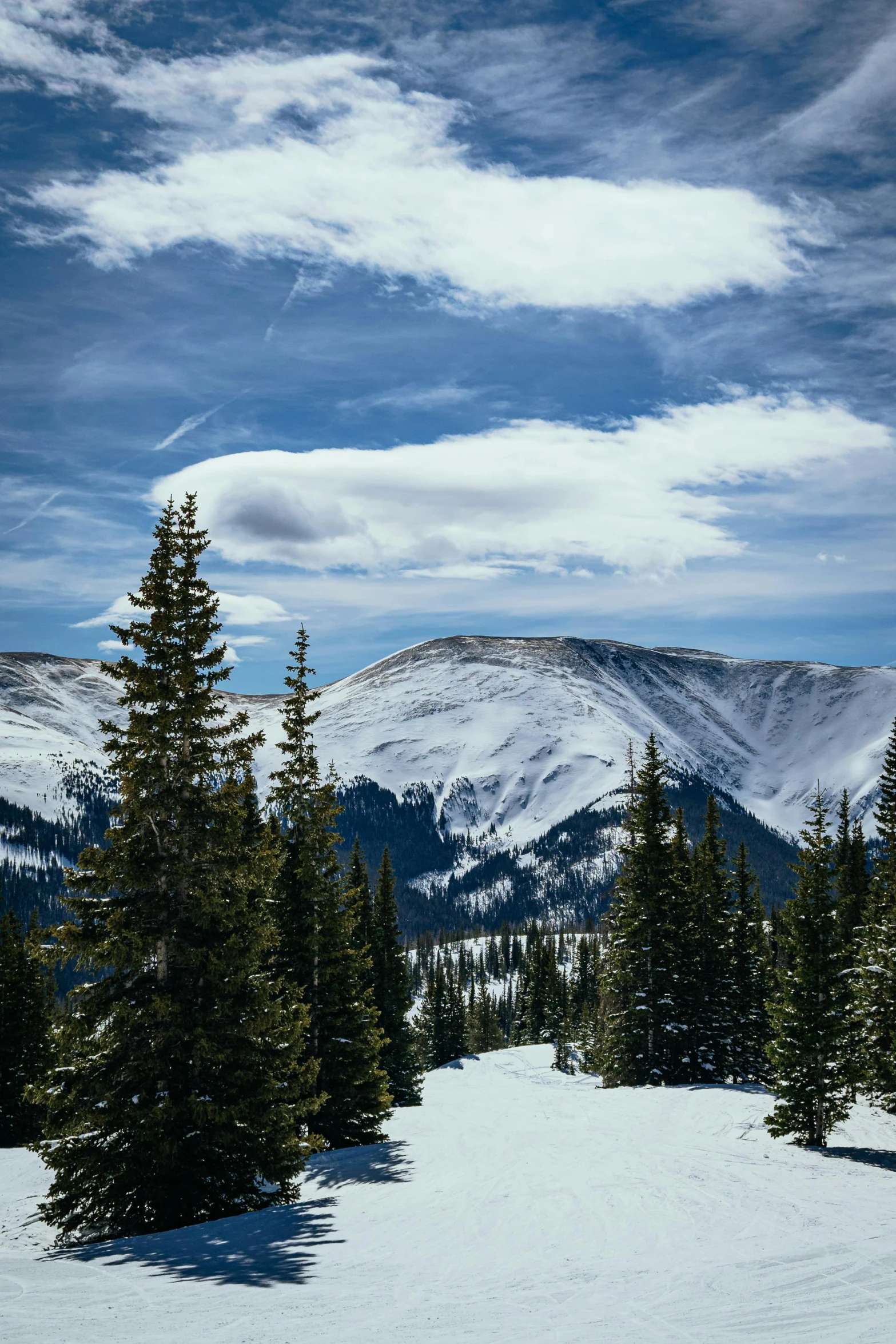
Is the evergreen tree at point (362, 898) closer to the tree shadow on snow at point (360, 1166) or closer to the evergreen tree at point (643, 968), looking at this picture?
the evergreen tree at point (643, 968)

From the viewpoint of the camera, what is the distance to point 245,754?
1984 cm

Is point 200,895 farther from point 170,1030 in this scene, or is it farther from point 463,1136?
point 463,1136

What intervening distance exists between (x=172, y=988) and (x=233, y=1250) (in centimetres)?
543

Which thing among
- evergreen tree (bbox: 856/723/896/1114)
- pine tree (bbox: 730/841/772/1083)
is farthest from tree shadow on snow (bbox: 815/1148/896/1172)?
pine tree (bbox: 730/841/772/1083)

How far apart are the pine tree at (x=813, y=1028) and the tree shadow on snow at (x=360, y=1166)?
1030cm

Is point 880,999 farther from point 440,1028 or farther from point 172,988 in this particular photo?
point 440,1028

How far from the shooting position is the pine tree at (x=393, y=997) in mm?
47469

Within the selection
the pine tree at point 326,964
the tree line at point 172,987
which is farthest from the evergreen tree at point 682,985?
the tree line at point 172,987

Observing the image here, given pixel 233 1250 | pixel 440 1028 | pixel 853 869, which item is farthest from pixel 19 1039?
pixel 440 1028

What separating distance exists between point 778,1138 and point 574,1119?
7.49 m

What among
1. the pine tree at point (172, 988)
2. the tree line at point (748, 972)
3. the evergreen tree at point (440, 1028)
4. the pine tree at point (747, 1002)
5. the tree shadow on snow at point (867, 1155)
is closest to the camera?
the pine tree at point (172, 988)

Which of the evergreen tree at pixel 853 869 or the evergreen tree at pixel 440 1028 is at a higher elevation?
the evergreen tree at pixel 853 869

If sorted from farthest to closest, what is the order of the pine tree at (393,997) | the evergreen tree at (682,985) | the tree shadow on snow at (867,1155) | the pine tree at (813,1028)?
1. the pine tree at (393,997)
2. the evergreen tree at (682,985)
3. the pine tree at (813,1028)
4. the tree shadow on snow at (867,1155)

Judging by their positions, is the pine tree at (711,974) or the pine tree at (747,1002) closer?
the pine tree at (711,974)
